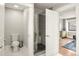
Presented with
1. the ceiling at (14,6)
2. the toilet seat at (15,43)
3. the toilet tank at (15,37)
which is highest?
the ceiling at (14,6)

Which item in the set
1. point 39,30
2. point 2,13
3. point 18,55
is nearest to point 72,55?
point 39,30

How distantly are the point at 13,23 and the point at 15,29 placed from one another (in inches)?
4.2

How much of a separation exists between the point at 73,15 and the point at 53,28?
418 millimetres

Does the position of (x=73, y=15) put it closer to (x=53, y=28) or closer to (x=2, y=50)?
(x=53, y=28)

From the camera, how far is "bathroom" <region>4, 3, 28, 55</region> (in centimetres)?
142

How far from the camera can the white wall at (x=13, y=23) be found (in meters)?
1.42

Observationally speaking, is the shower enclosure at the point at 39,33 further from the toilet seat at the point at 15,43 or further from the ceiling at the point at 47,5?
the toilet seat at the point at 15,43

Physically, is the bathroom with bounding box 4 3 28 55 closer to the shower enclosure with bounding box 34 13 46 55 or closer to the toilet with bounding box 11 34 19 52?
the toilet with bounding box 11 34 19 52

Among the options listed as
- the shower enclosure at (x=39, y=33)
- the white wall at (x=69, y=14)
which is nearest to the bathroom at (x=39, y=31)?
the shower enclosure at (x=39, y=33)

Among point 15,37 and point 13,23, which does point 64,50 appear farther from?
point 13,23

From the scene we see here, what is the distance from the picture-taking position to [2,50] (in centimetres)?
140

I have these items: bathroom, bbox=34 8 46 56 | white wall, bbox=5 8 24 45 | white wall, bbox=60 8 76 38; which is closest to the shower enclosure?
bathroom, bbox=34 8 46 56

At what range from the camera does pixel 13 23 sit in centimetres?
143

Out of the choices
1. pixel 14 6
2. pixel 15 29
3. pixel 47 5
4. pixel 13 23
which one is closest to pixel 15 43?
pixel 15 29
